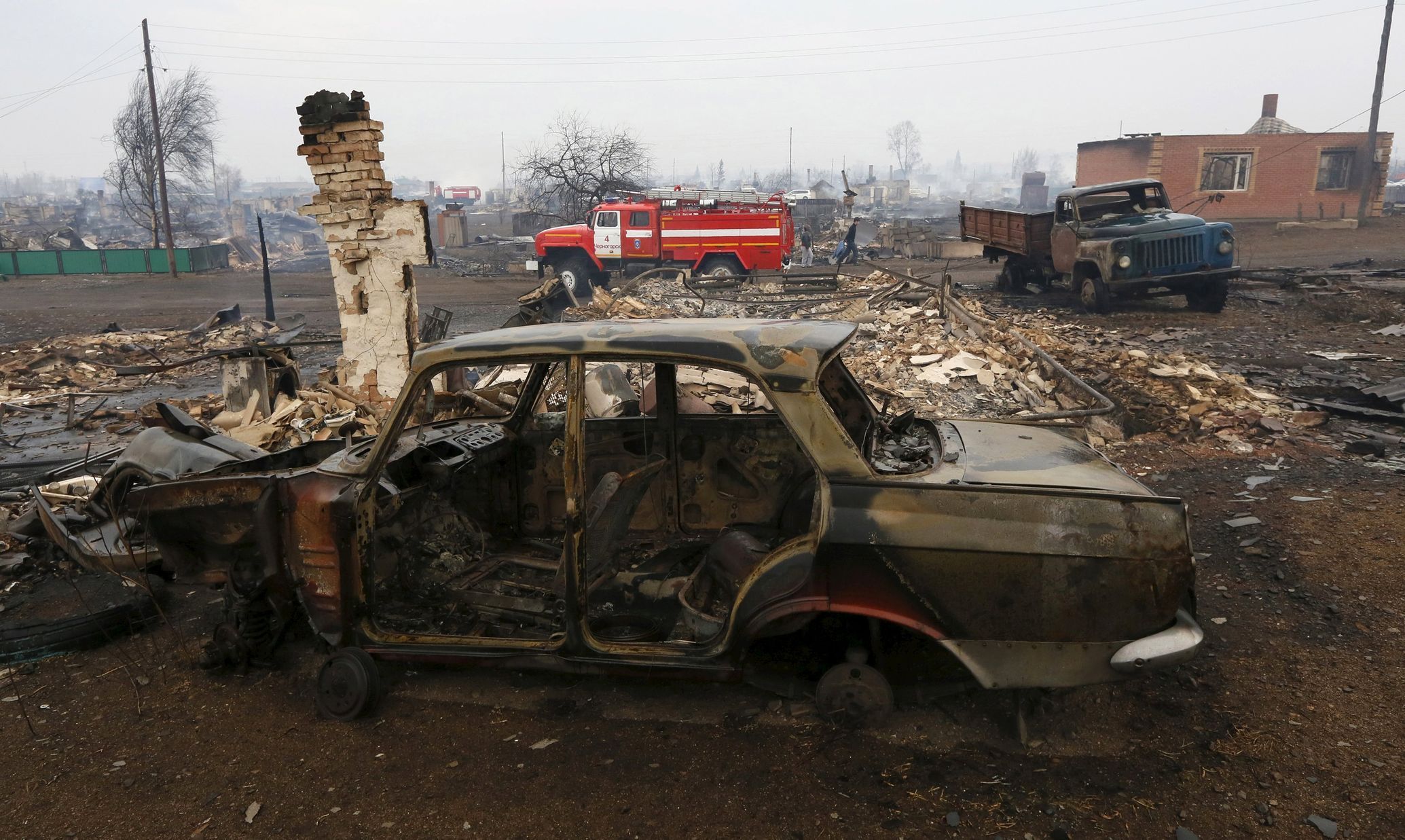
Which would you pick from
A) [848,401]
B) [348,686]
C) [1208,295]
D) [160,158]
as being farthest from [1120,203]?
[160,158]

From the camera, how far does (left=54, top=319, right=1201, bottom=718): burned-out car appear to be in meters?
2.65

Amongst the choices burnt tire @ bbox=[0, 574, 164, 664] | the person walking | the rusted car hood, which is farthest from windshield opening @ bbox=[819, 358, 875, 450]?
the person walking

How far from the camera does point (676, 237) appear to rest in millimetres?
21688

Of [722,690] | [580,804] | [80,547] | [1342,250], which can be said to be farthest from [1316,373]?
[1342,250]

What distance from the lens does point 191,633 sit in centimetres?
416

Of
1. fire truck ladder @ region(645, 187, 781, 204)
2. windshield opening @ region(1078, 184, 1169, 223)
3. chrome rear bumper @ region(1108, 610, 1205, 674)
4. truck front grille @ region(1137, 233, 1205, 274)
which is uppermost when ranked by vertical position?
fire truck ladder @ region(645, 187, 781, 204)

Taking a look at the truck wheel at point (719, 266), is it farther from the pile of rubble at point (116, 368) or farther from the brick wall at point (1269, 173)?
the brick wall at point (1269, 173)

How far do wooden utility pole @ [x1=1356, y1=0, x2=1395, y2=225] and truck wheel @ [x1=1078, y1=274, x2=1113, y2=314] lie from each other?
873 inches

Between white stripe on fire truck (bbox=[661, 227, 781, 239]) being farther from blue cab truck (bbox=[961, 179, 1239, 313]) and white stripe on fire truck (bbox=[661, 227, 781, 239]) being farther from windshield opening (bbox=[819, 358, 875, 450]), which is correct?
windshield opening (bbox=[819, 358, 875, 450])

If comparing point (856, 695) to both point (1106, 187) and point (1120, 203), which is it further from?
point (1120, 203)

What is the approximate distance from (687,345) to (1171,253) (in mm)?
12802

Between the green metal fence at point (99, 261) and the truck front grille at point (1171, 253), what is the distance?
3066cm

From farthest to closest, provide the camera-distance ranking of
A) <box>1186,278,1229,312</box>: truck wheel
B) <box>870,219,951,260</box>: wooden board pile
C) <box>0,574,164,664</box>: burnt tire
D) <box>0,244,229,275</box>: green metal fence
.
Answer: <box>0,244,229,275</box>: green metal fence < <box>870,219,951,260</box>: wooden board pile < <box>1186,278,1229,312</box>: truck wheel < <box>0,574,164,664</box>: burnt tire

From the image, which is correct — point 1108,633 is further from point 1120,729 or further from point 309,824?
point 309,824
